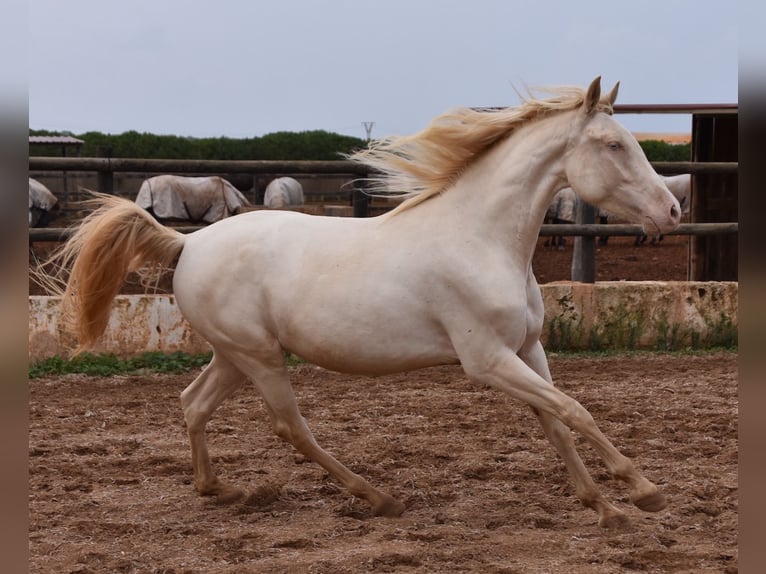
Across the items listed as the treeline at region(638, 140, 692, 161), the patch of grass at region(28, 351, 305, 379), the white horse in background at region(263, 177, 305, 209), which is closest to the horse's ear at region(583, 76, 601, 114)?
the patch of grass at region(28, 351, 305, 379)

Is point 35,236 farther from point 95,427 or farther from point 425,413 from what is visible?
point 425,413


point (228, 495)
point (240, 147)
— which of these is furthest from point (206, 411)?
point (240, 147)

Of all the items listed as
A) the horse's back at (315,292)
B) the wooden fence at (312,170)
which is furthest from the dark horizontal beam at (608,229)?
the horse's back at (315,292)

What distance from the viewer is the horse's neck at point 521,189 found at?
3.77m

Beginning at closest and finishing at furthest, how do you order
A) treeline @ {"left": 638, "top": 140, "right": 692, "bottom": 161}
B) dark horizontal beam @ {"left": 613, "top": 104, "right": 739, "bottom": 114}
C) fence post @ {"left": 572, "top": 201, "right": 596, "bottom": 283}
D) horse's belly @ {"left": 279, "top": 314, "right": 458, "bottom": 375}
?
horse's belly @ {"left": 279, "top": 314, "right": 458, "bottom": 375}, fence post @ {"left": 572, "top": 201, "right": 596, "bottom": 283}, dark horizontal beam @ {"left": 613, "top": 104, "right": 739, "bottom": 114}, treeline @ {"left": 638, "top": 140, "right": 692, "bottom": 161}

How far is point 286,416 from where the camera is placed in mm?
4016

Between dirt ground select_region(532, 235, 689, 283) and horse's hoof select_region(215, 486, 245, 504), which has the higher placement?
dirt ground select_region(532, 235, 689, 283)

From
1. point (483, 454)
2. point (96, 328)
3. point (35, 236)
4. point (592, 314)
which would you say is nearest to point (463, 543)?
point (483, 454)

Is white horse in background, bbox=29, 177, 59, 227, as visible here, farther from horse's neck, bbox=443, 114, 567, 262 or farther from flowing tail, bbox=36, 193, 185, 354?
horse's neck, bbox=443, 114, 567, 262

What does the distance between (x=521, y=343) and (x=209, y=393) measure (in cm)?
152

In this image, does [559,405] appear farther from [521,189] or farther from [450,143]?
[450,143]

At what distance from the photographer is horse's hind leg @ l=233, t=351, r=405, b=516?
3971mm

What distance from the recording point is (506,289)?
11.9ft

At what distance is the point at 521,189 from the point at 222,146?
65.3ft
